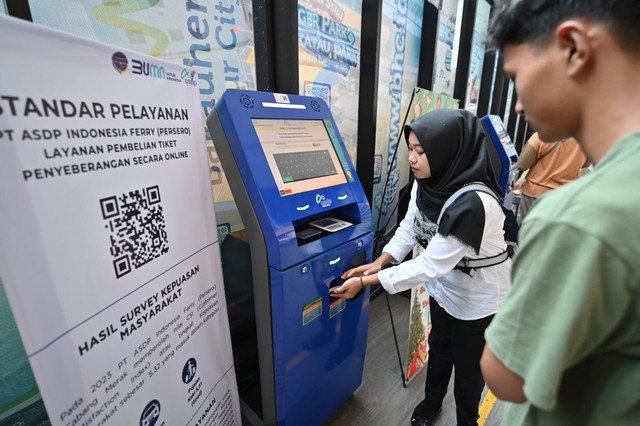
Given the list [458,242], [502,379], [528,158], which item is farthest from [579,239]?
[528,158]

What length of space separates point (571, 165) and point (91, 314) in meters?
3.59

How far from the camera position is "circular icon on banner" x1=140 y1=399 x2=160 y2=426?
929 millimetres

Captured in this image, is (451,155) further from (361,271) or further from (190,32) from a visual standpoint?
(190,32)

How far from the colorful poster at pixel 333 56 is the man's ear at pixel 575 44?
71.4 inches

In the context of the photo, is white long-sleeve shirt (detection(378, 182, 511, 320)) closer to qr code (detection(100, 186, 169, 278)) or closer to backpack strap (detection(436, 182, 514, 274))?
backpack strap (detection(436, 182, 514, 274))

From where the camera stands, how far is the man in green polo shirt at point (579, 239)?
15.1 inches

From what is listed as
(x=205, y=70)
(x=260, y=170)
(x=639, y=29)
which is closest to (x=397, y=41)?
(x=205, y=70)

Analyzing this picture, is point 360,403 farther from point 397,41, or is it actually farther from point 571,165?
point 397,41

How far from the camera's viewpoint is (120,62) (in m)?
0.77

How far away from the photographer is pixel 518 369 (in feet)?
1.50

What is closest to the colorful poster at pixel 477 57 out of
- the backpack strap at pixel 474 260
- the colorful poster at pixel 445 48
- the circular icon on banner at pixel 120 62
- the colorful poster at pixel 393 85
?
the colorful poster at pixel 445 48

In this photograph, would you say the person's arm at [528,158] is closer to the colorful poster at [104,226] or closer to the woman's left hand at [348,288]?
the woman's left hand at [348,288]

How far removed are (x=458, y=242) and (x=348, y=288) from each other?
18.5 inches

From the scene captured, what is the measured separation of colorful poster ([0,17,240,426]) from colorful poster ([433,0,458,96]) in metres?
3.34
